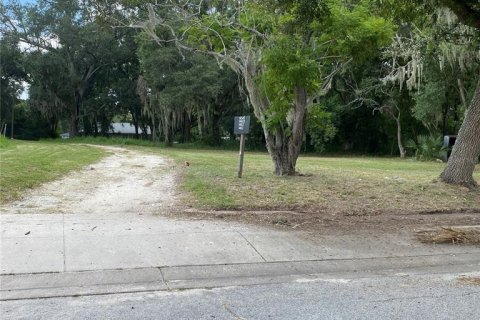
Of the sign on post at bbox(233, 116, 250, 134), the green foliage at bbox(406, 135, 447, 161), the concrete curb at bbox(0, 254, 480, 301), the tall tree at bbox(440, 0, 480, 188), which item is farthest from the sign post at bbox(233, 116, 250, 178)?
the green foliage at bbox(406, 135, 447, 161)

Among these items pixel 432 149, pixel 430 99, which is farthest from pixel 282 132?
pixel 430 99

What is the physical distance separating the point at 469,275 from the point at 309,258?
6.01 ft

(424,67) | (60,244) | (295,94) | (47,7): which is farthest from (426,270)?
(47,7)

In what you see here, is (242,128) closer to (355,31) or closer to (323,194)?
(323,194)

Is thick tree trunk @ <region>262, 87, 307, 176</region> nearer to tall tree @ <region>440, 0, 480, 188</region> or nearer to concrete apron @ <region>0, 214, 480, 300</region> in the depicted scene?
tall tree @ <region>440, 0, 480, 188</region>

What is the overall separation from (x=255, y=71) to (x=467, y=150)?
212 inches

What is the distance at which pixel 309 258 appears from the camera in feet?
19.4

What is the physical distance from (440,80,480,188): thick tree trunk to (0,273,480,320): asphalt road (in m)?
6.62

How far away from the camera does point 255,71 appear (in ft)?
40.3

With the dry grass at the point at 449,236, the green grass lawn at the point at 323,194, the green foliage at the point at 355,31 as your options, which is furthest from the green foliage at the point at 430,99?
the dry grass at the point at 449,236

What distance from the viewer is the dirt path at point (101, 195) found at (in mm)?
7961

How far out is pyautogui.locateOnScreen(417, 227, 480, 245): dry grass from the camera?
271 inches

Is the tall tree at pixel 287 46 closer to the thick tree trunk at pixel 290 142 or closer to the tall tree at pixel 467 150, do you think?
the thick tree trunk at pixel 290 142

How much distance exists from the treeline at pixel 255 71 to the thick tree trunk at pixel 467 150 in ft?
6.41
